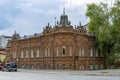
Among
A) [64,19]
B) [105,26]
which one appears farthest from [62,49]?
[105,26]

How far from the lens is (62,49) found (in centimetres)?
6097

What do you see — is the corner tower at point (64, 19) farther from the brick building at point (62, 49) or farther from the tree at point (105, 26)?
the tree at point (105, 26)

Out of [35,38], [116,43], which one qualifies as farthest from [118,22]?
[35,38]

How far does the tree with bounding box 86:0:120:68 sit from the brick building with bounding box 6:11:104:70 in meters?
1.89

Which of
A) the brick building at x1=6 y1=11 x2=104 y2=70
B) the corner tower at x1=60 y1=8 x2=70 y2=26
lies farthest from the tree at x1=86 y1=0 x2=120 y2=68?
the corner tower at x1=60 y1=8 x2=70 y2=26

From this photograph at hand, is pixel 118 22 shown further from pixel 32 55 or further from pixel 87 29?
pixel 32 55

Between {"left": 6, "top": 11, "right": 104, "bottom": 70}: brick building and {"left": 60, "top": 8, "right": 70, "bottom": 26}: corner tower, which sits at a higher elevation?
{"left": 60, "top": 8, "right": 70, "bottom": 26}: corner tower

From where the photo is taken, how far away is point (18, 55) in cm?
7662

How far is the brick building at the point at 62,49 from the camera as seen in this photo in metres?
60.9

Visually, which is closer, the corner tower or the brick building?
the brick building

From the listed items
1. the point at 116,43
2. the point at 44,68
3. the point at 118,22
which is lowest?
the point at 44,68

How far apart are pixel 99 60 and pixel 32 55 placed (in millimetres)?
15256

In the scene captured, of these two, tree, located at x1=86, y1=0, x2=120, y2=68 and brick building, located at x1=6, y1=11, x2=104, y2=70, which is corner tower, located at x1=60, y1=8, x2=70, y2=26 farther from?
tree, located at x1=86, y1=0, x2=120, y2=68

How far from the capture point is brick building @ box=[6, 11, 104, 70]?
60.9 metres
